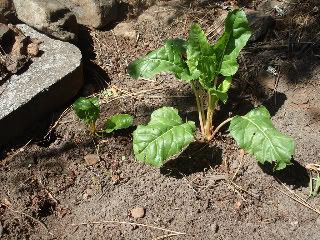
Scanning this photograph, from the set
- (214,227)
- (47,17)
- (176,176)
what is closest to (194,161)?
(176,176)

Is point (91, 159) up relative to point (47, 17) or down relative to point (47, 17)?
down

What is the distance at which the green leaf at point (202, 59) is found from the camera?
9.59 ft

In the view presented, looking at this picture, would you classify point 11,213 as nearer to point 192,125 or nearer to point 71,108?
point 71,108

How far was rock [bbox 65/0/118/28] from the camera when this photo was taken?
3.93 metres

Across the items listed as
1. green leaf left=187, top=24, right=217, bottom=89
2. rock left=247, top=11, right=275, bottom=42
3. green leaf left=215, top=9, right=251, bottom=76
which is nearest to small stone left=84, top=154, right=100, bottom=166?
green leaf left=187, top=24, right=217, bottom=89

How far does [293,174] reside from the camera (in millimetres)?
2945

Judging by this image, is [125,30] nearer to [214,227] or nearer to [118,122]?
[118,122]

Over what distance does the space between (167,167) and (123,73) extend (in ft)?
3.27

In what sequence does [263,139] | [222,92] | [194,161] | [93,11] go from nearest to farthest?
[263,139], [222,92], [194,161], [93,11]

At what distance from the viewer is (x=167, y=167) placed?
3.02m

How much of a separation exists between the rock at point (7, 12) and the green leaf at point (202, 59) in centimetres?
152

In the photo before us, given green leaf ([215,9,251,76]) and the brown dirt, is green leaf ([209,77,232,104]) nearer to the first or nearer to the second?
green leaf ([215,9,251,76])

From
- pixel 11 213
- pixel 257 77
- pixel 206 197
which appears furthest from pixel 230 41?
pixel 11 213

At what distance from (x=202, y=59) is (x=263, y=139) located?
2.07 feet
